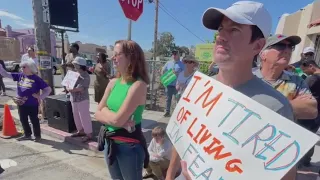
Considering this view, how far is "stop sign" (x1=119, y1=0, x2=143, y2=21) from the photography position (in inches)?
158

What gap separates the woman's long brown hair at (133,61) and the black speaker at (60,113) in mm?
3084

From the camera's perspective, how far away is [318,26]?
32.2 feet

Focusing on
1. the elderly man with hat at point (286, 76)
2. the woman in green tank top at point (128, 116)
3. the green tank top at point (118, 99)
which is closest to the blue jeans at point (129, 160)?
the woman in green tank top at point (128, 116)

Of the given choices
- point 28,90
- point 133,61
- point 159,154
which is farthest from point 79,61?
point 133,61

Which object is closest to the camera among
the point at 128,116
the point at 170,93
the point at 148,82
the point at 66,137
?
the point at 128,116

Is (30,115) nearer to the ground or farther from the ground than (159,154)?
farther from the ground

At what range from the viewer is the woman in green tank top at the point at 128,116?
75.9 inches

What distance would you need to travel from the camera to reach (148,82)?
214 cm

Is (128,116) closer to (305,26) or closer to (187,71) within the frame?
(187,71)

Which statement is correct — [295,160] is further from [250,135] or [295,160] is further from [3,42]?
[3,42]

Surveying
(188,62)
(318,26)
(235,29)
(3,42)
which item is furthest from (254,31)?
(318,26)

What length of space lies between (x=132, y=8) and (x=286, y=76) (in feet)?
10.2

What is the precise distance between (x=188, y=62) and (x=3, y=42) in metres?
6.09

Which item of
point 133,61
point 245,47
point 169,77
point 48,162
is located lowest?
point 48,162
